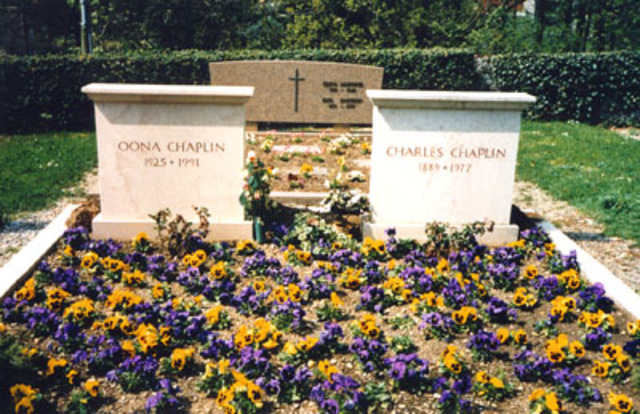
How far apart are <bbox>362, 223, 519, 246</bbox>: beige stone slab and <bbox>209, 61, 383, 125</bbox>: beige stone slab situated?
22.3 feet

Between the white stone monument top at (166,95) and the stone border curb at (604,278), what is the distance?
3.07 m

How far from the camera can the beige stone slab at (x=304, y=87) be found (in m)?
11.8

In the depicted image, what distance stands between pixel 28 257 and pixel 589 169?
7939 millimetres

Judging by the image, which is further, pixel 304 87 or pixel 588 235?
pixel 304 87

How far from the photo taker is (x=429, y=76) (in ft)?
47.2

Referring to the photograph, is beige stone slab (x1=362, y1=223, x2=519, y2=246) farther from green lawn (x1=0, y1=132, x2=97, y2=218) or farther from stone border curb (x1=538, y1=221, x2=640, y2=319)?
green lawn (x1=0, y1=132, x2=97, y2=218)

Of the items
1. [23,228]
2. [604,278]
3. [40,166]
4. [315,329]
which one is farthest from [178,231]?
[40,166]

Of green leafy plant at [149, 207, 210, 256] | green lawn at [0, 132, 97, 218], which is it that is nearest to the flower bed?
green leafy plant at [149, 207, 210, 256]

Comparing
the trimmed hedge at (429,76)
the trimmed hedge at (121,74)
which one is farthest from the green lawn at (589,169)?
the trimmed hedge at (121,74)

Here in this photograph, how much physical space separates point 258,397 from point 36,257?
2.71 m

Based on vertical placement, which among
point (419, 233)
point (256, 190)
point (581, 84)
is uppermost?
point (581, 84)

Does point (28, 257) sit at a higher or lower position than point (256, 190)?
lower

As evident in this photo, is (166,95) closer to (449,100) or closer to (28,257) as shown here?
(28,257)

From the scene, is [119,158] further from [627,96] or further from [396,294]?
[627,96]
